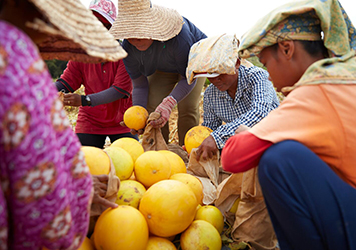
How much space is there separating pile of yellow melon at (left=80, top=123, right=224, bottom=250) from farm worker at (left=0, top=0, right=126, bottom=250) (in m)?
0.52

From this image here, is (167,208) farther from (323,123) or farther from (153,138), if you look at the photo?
(153,138)

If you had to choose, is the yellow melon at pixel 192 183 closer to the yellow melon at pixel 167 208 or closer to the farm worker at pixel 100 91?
the yellow melon at pixel 167 208

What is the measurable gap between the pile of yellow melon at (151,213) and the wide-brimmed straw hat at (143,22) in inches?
57.1

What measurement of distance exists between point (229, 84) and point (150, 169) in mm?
1276

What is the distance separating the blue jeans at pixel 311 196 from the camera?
1.38 m

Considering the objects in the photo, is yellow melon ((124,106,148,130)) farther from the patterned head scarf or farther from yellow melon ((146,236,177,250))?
the patterned head scarf

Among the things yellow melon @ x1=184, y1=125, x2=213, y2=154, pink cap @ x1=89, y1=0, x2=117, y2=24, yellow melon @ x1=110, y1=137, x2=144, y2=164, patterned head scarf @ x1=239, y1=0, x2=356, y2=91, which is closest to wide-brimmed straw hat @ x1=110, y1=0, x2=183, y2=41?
pink cap @ x1=89, y1=0, x2=117, y2=24

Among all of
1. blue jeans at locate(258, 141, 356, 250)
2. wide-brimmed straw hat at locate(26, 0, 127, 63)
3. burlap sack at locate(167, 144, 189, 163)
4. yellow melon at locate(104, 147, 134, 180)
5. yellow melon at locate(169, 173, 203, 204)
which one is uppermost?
wide-brimmed straw hat at locate(26, 0, 127, 63)

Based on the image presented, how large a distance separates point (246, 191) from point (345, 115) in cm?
91

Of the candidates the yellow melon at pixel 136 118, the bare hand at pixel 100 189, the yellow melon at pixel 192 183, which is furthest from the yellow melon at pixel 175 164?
the bare hand at pixel 100 189

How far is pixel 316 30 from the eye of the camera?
1612 millimetres

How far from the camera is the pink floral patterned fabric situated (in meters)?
0.80

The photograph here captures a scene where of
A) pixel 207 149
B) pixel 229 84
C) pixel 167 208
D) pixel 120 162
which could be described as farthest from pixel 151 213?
pixel 229 84

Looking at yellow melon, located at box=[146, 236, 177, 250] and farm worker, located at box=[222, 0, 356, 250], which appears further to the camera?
yellow melon, located at box=[146, 236, 177, 250]
